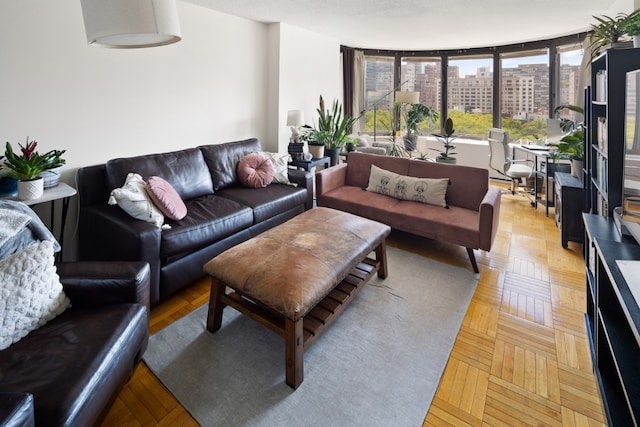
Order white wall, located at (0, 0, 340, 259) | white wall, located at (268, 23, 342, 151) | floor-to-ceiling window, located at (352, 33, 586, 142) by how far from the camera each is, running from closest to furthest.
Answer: white wall, located at (0, 0, 340, 259), white wall, located at (268, 23, 342, 151), floor-to-ceiling window, located at (352, 33, 586, 142)

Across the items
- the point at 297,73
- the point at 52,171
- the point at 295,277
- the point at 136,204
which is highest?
the point at 297,73

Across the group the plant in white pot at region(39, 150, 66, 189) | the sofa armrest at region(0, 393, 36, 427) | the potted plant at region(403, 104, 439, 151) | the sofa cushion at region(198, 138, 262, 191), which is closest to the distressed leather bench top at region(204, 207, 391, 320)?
the sofa armrest at region(0, 393, 36, 427)

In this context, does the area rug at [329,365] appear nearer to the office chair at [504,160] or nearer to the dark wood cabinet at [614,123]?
the dark wood cabinet at [614,123]

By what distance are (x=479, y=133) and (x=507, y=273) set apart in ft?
14.9

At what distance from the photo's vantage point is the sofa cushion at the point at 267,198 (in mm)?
3062

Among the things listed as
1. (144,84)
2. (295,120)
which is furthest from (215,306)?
(295,120)

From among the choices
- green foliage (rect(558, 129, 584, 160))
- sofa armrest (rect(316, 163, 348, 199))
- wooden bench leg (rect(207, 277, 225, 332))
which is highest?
green foliage (rect(558, 129, 584, 160))

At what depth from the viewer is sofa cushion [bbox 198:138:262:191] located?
11.2 feet

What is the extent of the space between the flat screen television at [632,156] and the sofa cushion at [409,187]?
4.99ft

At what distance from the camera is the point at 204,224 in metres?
2.54

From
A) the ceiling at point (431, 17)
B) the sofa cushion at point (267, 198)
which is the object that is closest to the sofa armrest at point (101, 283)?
the sofa cushion at point (267, 198)

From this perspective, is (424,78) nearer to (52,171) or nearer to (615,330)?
(615,330)

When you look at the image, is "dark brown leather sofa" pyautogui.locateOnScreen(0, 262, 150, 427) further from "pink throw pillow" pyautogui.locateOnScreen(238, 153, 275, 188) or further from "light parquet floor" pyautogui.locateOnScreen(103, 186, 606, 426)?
"pink throw pillow" pyautogui.locateOnScreen(238, 153, 275, 188)

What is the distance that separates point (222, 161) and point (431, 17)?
2998 millimetres
